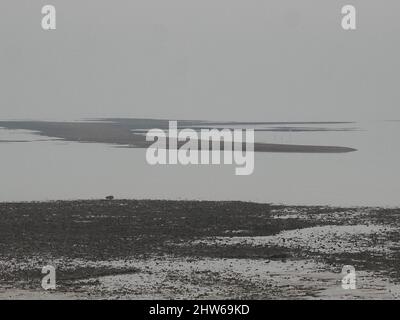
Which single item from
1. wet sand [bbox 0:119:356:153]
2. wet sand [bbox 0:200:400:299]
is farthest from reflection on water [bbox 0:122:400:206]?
wet sand [bbox 0:200:400:299]

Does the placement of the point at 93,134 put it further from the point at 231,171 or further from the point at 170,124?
the point at 231,171

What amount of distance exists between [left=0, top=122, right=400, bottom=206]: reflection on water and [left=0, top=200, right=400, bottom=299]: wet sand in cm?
504

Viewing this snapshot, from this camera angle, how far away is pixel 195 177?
51.1 meters

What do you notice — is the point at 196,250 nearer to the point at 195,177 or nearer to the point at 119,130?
the point at 195,177

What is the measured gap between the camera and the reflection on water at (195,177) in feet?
138

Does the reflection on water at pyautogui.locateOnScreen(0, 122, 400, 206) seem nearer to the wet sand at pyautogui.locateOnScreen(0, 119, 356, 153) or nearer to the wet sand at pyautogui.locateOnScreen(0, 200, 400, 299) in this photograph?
the wet sand at pyautogui.locateOnScreen(0, 119, 356, 153)

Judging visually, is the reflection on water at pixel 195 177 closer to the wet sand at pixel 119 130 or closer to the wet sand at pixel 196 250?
the wet sand at pixel 119 130

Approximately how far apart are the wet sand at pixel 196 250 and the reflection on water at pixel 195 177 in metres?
5.04

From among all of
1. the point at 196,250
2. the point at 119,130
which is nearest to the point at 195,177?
the point at 196,250

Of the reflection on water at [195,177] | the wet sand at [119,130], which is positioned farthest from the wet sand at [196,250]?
the wet sand at [119,130]

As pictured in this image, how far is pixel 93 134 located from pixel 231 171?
36107 millimetres

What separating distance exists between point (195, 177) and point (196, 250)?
79.3ft
